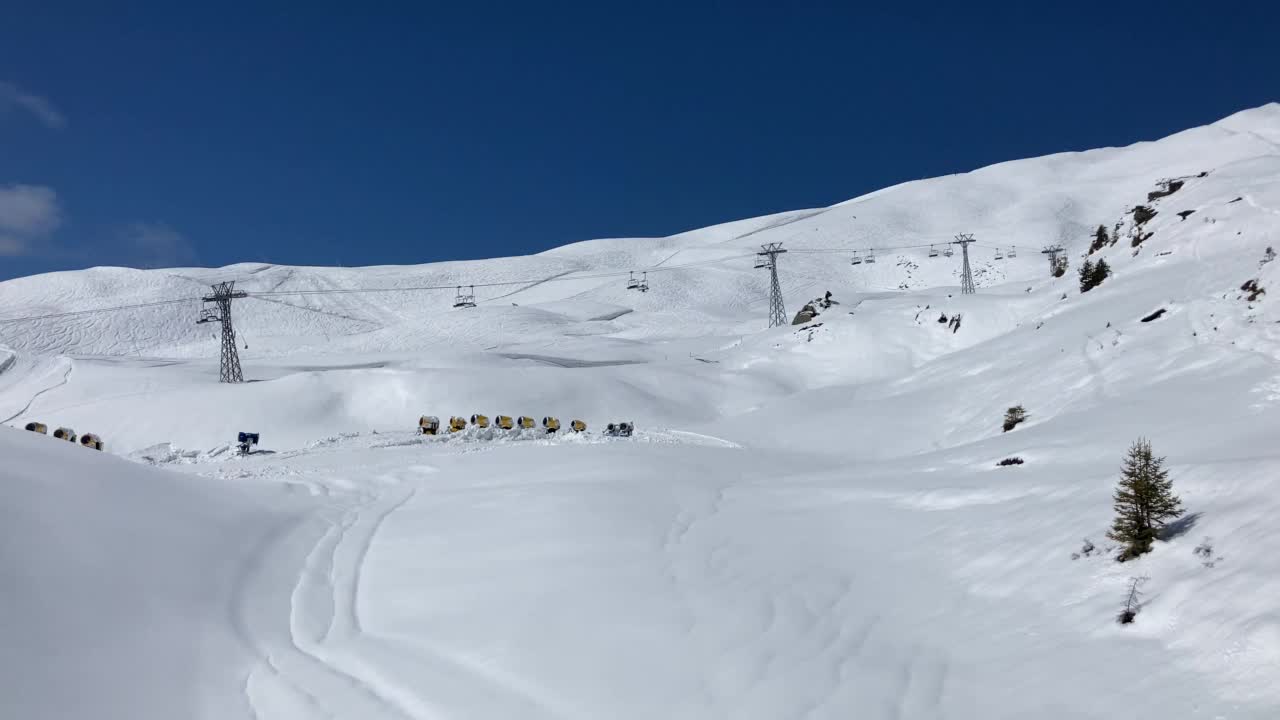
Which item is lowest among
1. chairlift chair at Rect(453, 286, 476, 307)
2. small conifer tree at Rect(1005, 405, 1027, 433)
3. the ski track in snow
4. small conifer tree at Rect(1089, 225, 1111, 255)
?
small conifer tree at Rect(1005, 405, 1027, 433)

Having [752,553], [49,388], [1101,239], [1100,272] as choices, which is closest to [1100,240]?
[1101,239]

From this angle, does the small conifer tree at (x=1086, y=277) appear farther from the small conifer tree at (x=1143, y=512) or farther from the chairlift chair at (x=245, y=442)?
the chairlift chair at (x=245, y=442)

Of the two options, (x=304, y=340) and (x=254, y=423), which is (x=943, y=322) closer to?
(x=254, y=423)

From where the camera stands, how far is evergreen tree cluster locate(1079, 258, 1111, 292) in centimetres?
2861

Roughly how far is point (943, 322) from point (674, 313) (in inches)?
2280

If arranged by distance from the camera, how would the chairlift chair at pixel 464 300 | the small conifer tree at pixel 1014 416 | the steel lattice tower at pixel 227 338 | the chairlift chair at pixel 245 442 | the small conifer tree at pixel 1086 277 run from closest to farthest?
the small conifer tree at pixel 1014 416 → the chairlift chair at pixel 245 442 → the small conifer tree at pixel 1086 277 → the steel lattice tower at pixel 227 338 → the chairlift chair at pixel 464 300

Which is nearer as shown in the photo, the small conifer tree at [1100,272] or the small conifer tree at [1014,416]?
the small conifer tree at [1014,416]

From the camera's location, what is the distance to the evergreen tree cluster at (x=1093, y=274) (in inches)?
1126

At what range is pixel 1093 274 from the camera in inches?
1144

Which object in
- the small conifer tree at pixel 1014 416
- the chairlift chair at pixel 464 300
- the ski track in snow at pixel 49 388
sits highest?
the chairlift chair at pixel 464 300

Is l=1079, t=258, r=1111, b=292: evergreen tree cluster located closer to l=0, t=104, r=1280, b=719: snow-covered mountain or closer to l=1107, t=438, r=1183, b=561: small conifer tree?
l=0, t=104, r=1280, b=719: snow-covered mountain

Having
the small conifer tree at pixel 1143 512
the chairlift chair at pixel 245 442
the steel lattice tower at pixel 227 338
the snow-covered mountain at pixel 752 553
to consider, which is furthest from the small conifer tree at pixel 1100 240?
the steel lattice tower at pixel 227 338

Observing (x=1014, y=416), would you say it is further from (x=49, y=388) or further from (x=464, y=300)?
(x=464, y=300)

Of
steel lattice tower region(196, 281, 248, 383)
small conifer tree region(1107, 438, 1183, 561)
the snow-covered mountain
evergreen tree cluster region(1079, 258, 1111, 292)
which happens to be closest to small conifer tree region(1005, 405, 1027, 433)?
the snow-covered mountain
